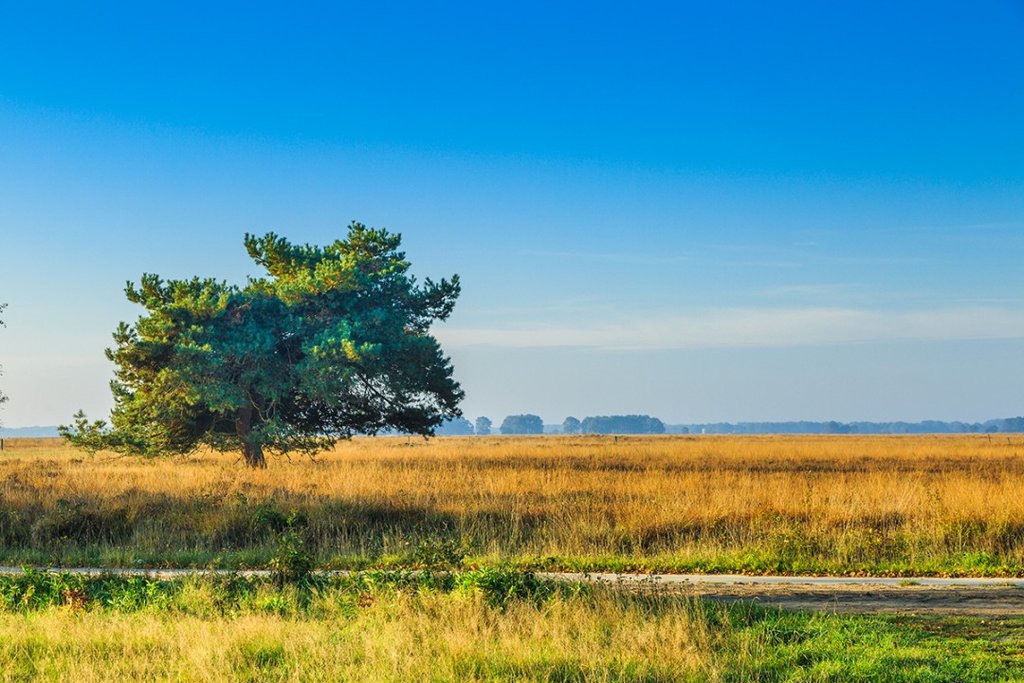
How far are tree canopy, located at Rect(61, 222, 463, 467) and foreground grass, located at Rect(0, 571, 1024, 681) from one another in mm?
24847

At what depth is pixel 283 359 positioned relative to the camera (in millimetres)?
41344

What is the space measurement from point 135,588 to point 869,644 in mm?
9394

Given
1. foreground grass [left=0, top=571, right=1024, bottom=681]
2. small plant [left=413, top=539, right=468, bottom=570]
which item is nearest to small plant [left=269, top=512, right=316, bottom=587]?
foreground grass [left=0, top=571, right=1024, bottom=681]

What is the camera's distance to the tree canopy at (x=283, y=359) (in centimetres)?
3897

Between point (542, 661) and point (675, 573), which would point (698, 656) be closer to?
point (542, 661)

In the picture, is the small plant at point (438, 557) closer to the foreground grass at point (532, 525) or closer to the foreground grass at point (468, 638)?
the foreground grass at point (532, 525)

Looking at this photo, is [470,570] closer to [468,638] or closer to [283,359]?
[468,638]

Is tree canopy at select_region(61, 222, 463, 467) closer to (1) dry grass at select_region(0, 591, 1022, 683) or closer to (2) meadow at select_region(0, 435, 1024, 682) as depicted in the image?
(2) meadow at select_region(0, 435, 1024, 682)

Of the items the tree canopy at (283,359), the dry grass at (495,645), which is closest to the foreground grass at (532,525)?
the dry grass at (495,645)

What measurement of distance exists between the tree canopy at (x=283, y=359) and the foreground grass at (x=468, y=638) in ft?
81.5

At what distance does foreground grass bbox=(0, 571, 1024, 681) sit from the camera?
10.7m

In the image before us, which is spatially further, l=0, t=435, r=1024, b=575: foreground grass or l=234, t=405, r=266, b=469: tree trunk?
l=234, t=405, r=266, b=469: tree trunk

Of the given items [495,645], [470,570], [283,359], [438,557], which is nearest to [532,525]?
[438,557]

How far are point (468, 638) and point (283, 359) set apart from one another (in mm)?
30998
